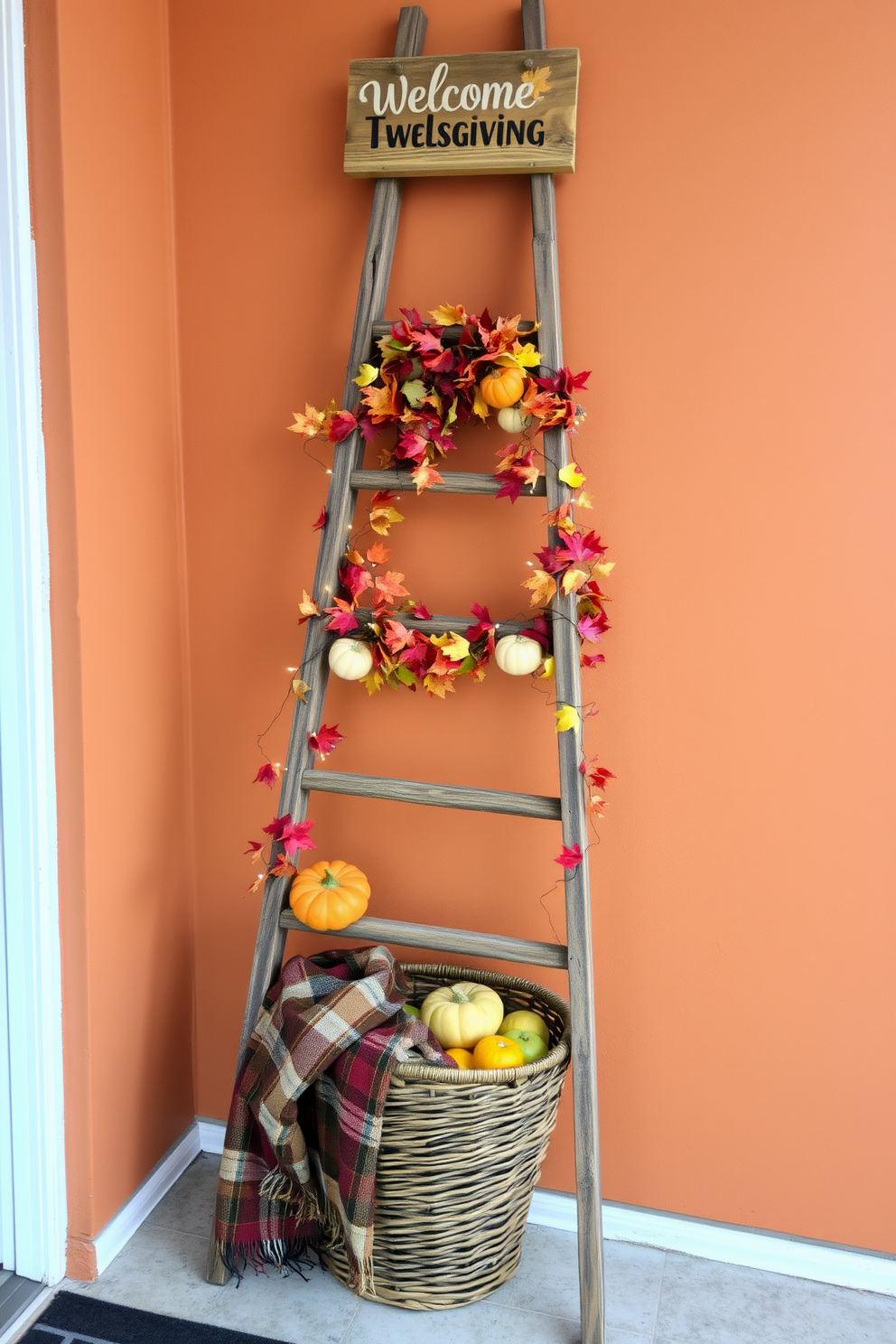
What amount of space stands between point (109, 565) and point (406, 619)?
528 mm

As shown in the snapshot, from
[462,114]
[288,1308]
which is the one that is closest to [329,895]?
[288,1308]

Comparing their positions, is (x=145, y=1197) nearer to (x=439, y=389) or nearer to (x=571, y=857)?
(x=571, y=857)

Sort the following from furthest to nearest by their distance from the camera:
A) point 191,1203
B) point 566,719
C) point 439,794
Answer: point 191,1203 → point 439,794 → point 566,719

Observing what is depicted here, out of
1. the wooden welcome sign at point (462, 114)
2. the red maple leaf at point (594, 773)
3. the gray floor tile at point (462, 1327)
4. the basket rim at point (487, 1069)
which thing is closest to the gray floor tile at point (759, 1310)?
the gray floor tile at point (462, 1327)

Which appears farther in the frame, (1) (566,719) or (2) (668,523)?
(2) (668,523)

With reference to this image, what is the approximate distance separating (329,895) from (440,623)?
502 mm

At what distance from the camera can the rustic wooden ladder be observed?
5.28 feet

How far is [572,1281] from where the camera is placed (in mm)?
1784

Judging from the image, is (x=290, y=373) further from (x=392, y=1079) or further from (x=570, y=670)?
(x=392, y=1079)

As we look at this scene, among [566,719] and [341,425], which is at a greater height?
[341,425]

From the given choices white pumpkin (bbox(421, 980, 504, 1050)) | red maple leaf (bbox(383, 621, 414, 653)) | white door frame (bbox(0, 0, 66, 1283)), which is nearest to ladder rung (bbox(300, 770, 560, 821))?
red maple leaf (bbox(383, 621, 414, 653))

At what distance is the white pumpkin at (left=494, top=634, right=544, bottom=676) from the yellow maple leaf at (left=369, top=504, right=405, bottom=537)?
0.30 metres

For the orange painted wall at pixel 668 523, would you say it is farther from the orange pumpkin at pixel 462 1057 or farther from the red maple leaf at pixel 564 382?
the orange pumpkin at pixel 462 1057

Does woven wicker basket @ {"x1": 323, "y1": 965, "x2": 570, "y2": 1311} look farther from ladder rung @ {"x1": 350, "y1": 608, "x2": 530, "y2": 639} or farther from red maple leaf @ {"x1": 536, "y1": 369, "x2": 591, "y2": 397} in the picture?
red maple leaf @ {"x1": 536, "y1": 369, "x2": 591, "y2": 397}
